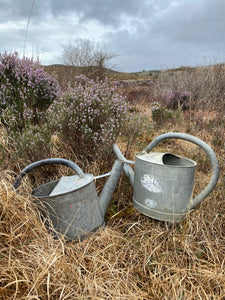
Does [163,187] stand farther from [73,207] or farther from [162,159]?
[73,207]

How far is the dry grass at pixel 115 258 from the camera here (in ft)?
4.51

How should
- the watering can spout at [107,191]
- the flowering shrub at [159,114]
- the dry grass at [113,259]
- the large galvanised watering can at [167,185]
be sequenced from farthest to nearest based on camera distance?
the flowering shrub at [159,114]
the watering can spout at [107,191]
the large galvanised watering can at [167,185]
the dry grass at [113,259]

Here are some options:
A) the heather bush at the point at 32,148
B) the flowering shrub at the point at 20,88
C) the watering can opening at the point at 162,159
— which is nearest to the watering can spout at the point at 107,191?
the watering can opening at the point at 162,159

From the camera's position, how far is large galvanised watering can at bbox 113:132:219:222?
Answer: 1.68 meters

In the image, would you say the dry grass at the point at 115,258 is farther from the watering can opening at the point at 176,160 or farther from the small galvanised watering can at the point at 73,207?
the watering can opening at the point at 176,160

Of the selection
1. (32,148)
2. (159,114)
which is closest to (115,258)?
(32,148)

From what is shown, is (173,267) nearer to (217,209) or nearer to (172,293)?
(172,293)

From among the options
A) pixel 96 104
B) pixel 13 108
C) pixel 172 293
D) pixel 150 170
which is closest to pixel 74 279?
pixel 172 293

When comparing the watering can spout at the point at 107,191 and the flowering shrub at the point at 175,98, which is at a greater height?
the flowering shrub at the point at 175,98

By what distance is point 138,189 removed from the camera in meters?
1.88

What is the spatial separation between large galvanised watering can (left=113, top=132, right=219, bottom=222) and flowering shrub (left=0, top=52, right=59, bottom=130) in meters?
2.03

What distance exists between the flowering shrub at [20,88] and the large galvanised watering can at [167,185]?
6.65 feet

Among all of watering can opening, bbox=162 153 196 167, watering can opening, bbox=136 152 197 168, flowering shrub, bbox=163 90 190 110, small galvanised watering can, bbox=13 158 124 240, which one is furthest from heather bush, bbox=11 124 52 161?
flowering shrub, bbox=163 90 190 110

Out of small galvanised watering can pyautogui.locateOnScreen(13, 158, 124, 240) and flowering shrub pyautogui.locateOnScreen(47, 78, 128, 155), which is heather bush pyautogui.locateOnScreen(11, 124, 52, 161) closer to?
flowering shrub pyautogui.locateOnScreen(47, 78, 128, 155)
